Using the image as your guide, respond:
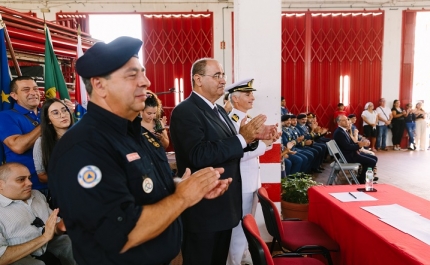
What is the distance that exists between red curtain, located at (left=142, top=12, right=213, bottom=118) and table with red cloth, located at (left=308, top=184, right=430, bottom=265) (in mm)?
6584

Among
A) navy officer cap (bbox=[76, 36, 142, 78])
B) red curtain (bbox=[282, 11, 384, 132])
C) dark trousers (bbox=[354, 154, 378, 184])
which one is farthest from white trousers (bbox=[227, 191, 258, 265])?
red curtain (bbox=[282, 11, 384, 132])

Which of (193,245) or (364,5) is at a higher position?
(364,5)

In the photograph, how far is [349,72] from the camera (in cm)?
916

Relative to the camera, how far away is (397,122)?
8789 millimetres

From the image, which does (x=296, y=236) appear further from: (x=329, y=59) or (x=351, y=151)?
(x=329, y=59)

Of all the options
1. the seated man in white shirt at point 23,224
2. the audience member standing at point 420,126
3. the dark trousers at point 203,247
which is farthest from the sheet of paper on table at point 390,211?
the audience member standing at point 420,126

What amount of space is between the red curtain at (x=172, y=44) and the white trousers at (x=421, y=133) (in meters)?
6.22

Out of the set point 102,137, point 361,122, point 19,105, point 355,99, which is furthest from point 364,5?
point 102,137

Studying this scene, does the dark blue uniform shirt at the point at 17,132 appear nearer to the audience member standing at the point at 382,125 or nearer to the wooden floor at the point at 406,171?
the wooden floor at the point at 406,171

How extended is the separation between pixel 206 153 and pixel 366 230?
3.11 feet

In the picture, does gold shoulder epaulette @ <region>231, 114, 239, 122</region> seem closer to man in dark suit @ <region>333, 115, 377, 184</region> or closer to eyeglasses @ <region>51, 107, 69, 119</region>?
eyeglasses @ <region>51, 107, 69, 119</region>

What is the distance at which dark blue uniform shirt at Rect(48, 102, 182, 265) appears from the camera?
788 millimetres

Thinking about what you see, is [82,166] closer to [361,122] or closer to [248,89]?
[248,89]

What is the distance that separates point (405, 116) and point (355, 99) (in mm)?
1412
